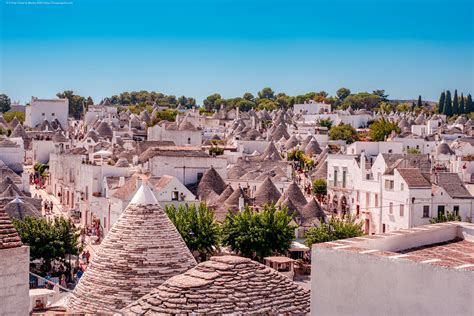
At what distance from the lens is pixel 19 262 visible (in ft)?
37.1

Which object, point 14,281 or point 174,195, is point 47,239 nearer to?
point 174,195

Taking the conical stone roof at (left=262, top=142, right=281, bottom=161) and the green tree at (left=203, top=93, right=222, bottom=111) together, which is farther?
the green tree at (left=203, top=93, right=222, bottom=111)

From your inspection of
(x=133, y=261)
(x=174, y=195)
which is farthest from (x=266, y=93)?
(x=133, y=261)

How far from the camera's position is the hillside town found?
31.4 ft

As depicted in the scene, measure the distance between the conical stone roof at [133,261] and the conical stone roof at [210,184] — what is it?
27406 mm

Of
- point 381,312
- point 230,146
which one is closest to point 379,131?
point 230,146

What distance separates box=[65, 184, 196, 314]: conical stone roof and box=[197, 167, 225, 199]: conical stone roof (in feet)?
89.9

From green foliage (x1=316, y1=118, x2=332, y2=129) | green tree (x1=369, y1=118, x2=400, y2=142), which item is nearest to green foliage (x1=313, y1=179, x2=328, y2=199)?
green tree (x1=369, y1=118, x2=400, y2=142)

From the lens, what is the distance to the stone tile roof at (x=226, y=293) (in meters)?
10.6

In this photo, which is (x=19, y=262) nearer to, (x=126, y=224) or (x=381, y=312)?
(x=126, y=224)

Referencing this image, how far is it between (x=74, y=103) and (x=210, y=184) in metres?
102

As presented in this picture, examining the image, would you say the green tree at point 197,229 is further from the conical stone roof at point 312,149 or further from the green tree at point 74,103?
the green tree at point 74,103

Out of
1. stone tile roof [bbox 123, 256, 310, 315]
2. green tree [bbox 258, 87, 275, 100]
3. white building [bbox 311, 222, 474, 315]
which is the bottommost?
stone tile roof [bbox 123, 256, 310, 315]

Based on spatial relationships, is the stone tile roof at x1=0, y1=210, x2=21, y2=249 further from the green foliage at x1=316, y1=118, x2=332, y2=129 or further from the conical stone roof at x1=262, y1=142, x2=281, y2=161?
the green foliage at x1=316, y1=118, x2=332, y2=129
